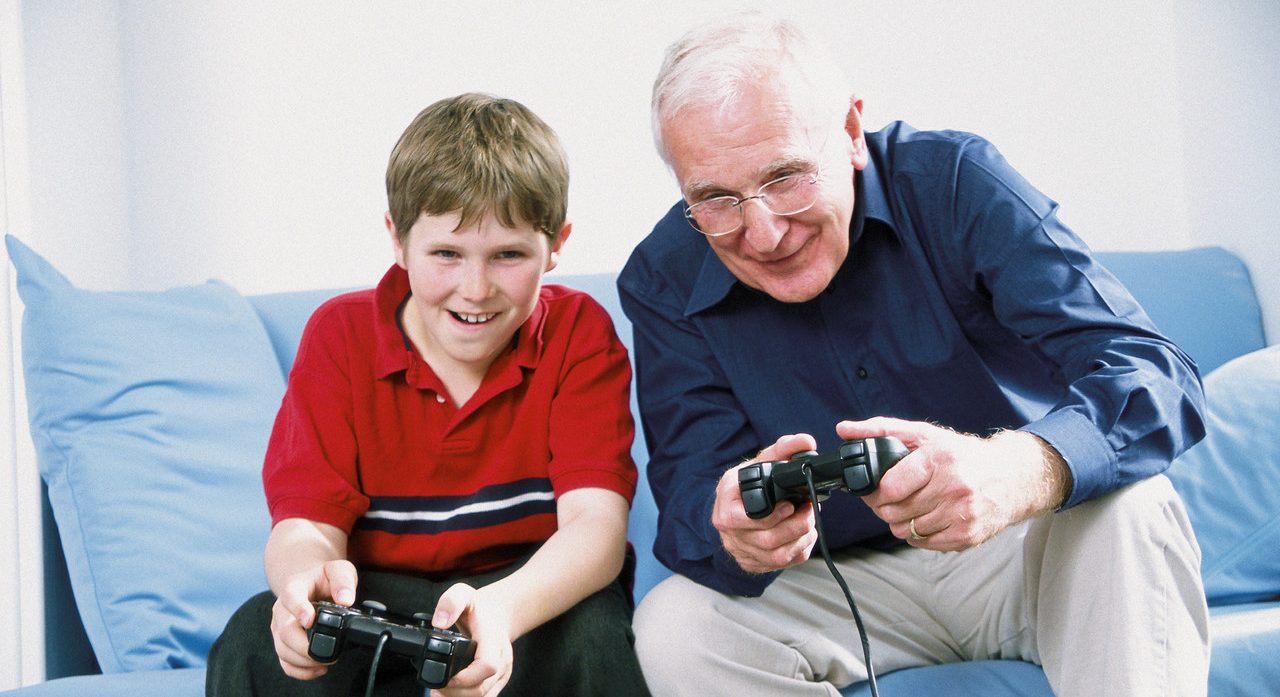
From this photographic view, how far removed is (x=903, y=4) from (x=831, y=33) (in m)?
0.15

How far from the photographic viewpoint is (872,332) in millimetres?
1335

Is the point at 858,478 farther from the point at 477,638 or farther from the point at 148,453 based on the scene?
the point at 148,453

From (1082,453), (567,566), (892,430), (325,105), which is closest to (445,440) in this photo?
(567,566)

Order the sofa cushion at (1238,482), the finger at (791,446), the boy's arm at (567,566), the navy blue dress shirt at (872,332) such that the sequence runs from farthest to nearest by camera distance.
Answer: the sofa cushion at (1238,482) → the navy blue dress shirt at (872,332) → the boy's arm at (567,566) → the finger at (791,446)

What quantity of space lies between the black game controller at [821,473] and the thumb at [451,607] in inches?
10.2

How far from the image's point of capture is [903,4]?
219cm

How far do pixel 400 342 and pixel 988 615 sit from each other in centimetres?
73

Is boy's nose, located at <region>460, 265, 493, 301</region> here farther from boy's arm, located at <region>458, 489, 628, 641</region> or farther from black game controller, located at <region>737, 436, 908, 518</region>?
black game controller, located at <region>737, 436, 908, 518</region>

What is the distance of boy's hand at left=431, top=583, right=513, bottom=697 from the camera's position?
1.01 meters

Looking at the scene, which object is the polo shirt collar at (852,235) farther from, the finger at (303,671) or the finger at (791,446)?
the finger at (303,671)

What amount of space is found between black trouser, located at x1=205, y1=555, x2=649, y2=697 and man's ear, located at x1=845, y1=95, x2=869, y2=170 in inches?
22.0

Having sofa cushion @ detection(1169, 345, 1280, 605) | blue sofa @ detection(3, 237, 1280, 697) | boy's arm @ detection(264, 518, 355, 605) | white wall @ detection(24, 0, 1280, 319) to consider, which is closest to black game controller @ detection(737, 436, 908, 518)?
boy's arm @ detection(264, 518, 355, 605)

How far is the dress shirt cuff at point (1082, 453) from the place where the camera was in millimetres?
985

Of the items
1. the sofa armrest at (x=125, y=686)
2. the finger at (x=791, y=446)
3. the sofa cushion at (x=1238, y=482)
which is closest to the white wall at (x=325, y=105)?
the sofa cushion at (x=1238, y=482)
